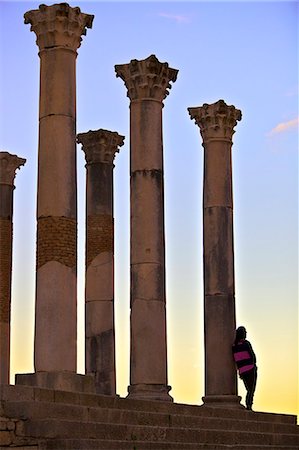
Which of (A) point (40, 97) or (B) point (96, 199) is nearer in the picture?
(A) point (40, 97)

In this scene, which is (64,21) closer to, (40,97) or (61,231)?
(40,97)

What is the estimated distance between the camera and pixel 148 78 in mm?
42594

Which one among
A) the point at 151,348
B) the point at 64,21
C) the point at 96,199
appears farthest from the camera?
the point at 96,199

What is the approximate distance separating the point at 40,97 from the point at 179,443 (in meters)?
11.7

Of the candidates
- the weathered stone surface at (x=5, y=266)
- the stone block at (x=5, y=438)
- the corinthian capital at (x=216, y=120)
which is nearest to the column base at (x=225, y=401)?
the weathered stone surface at (x=5, y=266)

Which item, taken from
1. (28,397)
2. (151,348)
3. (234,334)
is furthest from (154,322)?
(28,397)

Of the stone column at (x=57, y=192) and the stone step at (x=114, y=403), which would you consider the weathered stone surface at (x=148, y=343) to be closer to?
the stone step at (x=114, y=403)

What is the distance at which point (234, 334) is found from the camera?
152 ft

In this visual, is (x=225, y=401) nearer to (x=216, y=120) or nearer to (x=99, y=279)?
(x=99, y=279)

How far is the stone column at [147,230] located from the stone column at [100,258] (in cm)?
835

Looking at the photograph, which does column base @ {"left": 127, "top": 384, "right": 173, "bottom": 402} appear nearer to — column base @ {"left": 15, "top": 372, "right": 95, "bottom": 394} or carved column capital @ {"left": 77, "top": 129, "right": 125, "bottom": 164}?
column base @ {"left": 15, "top": 372, "right": 95, "bottom": 394}

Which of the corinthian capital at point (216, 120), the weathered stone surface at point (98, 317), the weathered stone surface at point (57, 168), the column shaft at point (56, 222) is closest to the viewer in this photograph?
the column shaft at point (56, 222)

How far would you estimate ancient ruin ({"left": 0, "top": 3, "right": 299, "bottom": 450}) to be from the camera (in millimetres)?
30891

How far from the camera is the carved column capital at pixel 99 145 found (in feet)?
169
